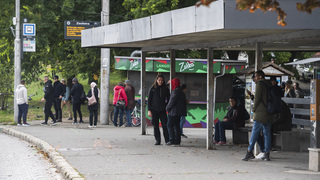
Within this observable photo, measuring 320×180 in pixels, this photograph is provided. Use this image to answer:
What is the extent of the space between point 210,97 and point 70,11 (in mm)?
15383

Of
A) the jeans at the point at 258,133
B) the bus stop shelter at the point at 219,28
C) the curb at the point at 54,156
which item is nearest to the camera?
the curb at the point at 54,156

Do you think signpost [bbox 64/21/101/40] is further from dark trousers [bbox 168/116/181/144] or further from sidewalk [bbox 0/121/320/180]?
dark trousers [bbox 168/116/181/144]

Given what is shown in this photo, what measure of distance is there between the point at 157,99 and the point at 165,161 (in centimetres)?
350

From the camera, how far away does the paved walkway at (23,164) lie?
1058 centimetres

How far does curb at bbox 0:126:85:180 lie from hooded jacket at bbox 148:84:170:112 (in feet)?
8.78

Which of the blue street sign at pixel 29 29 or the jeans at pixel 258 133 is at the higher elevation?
the blue street sign at pixel 29 29

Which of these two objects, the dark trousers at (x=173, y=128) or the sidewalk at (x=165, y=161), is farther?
the dark trousers at (x=173, y=128)

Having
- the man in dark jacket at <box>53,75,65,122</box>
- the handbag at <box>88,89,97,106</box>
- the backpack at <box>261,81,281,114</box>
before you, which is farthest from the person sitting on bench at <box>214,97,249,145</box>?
the man in dark jacket at <box>53,75,65,122</box>

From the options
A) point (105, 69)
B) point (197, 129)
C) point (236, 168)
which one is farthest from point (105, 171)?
point (105, 69)

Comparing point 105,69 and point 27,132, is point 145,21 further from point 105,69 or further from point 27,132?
point 105,69

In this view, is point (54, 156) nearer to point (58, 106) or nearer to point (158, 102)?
point (158, 102)

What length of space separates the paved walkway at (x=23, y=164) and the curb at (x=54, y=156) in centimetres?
14

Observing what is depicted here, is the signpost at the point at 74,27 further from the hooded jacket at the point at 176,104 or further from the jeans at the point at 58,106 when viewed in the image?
the hooded jacket at the point at 176,104

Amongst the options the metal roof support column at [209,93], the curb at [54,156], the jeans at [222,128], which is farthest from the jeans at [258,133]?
the curb at [54,156]
